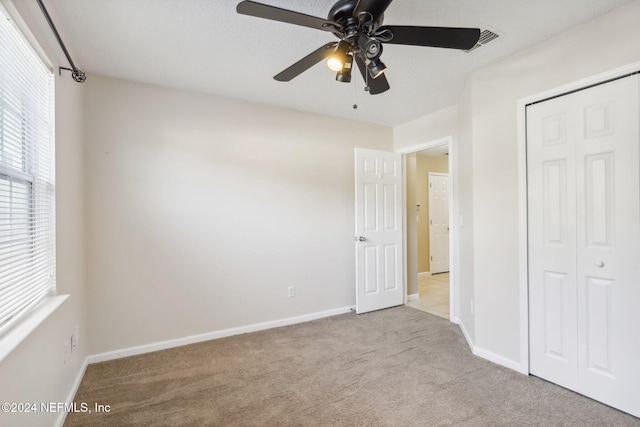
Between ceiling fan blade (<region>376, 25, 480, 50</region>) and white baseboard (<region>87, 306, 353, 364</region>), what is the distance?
2911 mm

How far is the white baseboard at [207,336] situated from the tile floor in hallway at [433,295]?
1.06 m

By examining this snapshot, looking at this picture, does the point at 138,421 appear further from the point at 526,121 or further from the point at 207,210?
the point at 526,121

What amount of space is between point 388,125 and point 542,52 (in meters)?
2.07

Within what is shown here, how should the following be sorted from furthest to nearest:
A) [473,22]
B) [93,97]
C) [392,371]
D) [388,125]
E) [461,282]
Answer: [388,125]
[461,282]
[93,97]
[392,371]
[473,22]

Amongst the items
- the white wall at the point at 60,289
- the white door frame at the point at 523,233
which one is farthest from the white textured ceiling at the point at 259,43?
the white door frame at the point at 523,233

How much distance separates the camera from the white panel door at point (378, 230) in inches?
147

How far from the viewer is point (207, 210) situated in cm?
301

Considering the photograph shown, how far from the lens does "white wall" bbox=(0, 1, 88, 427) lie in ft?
4.31

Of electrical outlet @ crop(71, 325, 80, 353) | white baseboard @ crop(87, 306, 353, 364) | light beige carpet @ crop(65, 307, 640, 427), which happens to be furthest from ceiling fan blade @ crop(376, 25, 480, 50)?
white baseboard @ crop(87, 306, 353, 364)

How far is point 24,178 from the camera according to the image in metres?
1.53

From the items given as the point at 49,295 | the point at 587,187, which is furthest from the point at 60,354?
the point at 587,187

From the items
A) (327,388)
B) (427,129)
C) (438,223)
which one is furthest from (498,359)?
(438,223)

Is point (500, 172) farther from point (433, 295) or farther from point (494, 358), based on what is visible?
point (433, 295)

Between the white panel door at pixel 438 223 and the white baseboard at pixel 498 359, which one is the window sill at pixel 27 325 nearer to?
the white baseboard at pixel 498 359
